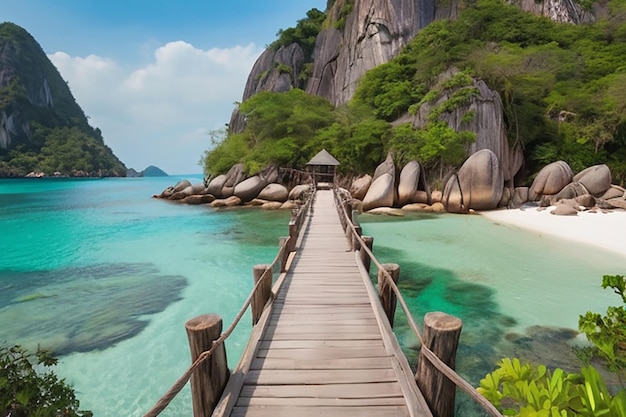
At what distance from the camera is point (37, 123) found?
296 feet

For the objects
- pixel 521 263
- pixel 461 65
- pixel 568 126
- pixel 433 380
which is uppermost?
pixel 461 65

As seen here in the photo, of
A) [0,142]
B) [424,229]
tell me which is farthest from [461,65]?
[0,142]

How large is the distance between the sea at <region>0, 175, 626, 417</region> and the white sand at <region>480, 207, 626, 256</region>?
0.86m

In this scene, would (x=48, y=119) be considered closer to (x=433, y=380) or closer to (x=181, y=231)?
(x=181, y=231)

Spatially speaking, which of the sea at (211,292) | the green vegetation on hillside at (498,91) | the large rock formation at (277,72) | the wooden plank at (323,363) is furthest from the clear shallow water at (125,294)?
the large rock formation at (277,72)

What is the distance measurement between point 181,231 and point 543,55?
30253mm

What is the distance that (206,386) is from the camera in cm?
240

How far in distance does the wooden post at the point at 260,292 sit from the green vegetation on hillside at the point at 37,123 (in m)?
108

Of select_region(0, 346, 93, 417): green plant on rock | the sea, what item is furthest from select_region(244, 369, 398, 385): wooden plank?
the sea

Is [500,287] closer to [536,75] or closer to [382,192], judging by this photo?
[382,192]

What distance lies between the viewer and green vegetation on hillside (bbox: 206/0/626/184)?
784 inches

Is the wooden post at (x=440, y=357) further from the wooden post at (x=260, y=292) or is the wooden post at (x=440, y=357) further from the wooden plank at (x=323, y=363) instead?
the wooden post at (x=260, y=292)

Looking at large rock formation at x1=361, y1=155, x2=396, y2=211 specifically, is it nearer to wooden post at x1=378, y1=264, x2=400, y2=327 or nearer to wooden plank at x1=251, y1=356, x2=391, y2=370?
wooden post at x1=378, y1=264, x2=400, y2=327

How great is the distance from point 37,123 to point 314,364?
4854 inches
